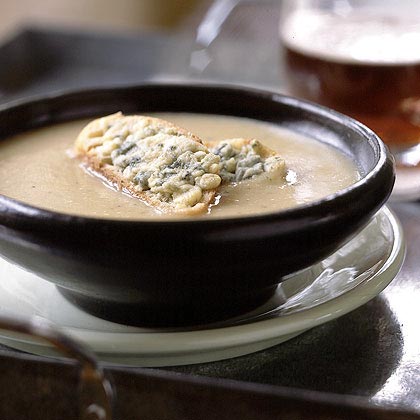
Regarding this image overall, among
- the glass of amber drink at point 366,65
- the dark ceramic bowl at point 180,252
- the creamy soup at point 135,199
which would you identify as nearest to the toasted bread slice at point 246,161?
the creamy soup at point 135,199

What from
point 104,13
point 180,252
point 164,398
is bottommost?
point 104,13

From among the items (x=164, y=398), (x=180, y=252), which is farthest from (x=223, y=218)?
(x=164, y=398)

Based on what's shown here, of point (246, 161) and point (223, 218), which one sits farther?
point (246, 161)

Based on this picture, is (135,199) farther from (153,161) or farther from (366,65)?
(366,65)

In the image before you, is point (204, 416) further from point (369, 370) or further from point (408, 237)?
point (408, 237)

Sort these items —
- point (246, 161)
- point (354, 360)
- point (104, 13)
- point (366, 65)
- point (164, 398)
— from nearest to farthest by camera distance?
point (164, 398) → point (354, 360) → point (246, 161) → point (366, 65) → point (104, 13)

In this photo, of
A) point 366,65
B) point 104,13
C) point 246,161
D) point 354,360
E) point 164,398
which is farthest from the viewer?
point 104,13

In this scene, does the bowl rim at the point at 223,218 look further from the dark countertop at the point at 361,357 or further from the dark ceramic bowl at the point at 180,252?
the dark countertop at the point at 361,357
